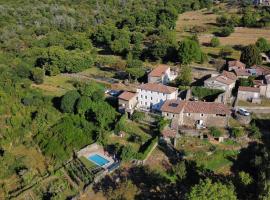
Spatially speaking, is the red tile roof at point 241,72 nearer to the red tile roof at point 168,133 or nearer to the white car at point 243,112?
the white car at point 243,112

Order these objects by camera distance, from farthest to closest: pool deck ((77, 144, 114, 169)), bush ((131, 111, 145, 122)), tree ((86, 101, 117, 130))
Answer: tree ((86, 101, 117, 130)), bush ((131, 111, 145, 122)), pool deck ((77, 144, 114, 169))

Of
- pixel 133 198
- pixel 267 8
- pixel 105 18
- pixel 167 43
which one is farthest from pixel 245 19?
pixel 133 198

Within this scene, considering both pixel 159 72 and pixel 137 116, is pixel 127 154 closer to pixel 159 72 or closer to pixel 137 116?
pixel 137 116

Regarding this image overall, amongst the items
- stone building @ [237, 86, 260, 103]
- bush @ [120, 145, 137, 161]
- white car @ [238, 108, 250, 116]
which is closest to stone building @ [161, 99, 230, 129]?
white car @ [238, 108, 250, 116]

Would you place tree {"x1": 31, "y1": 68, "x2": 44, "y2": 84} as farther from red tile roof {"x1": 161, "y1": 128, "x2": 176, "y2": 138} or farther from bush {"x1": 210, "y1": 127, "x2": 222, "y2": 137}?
bush {"x1": 210, "y1": 127, "x2": 222, "y2": 137}

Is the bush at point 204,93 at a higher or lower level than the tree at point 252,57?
lower

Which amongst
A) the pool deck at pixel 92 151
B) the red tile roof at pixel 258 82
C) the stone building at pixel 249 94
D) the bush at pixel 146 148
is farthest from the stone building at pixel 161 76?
the pool deck at pixel 92 151

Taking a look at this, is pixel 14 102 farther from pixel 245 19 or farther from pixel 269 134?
pixel 245 19

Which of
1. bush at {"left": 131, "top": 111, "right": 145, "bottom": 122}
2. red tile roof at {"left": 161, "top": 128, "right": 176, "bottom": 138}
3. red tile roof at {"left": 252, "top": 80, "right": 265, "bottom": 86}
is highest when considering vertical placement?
red tile roof at {"left": 252, "top": 80, "right": 265, "bottom": 86}
